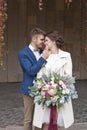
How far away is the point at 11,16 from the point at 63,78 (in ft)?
28.6

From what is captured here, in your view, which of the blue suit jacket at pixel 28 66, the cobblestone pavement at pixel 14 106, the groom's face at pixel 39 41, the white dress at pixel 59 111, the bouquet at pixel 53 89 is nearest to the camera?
the bouquet at pixel 53 89

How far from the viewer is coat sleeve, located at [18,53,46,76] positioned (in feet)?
18.4

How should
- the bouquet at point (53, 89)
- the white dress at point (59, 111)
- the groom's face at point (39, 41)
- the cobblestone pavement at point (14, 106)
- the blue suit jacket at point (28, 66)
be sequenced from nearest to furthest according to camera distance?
the bouquet at point (53, 89) → the white dress at point (59, 111) → the blue suit jacket at point (28, 66) → the groom's face at point (39, 41) → the cobblestone pavement at point (14, 106)

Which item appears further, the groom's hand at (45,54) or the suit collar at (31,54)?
the suit collar at (31,54)

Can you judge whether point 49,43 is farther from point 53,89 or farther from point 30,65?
point 53,89

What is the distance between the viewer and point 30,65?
5.86 metres

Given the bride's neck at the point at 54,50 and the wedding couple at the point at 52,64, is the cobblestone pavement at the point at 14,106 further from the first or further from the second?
the bride's neck at the point at 54,50

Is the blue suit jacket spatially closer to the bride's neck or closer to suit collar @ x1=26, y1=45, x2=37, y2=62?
suit collar @ x1=26, y1=45, x2=37, y2=62

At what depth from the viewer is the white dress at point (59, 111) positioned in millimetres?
5621

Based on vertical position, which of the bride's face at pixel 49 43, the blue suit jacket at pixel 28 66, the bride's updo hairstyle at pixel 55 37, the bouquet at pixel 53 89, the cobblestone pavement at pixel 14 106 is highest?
the bride's updo hairstyle at pixel 55 37

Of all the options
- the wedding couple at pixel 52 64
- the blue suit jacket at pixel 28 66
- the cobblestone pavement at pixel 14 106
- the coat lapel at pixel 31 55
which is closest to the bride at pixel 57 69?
the wedding couple at pixel 52 64

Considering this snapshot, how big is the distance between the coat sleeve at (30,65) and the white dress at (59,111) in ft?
0.25

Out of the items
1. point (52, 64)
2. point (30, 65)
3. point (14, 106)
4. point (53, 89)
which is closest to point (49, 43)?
point (52, 64)

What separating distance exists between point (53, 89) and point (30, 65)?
533 mm
